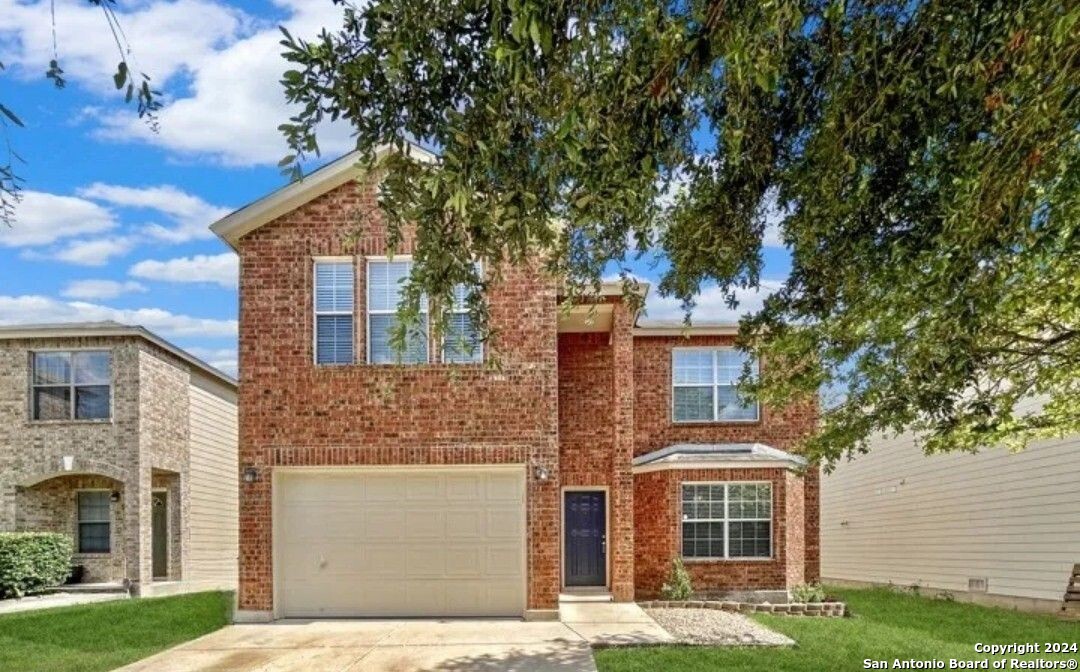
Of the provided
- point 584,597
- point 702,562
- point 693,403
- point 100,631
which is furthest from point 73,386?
point 702,562

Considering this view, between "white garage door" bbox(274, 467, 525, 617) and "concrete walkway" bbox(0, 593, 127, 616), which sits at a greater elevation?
"white garage door" bbox(274, 467, 525, 617)

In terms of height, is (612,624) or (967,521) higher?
(967,521)

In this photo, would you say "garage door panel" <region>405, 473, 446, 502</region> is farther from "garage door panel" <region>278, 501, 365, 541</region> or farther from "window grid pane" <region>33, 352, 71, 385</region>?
"window grid pane" <region>33, 352, 71, 385</region>

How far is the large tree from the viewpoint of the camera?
4.45m

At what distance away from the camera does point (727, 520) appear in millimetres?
16453

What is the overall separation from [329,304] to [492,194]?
881 cm

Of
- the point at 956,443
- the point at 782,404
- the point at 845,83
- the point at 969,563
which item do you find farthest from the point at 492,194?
the point at 969,563

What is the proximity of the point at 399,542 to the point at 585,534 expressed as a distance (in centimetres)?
480

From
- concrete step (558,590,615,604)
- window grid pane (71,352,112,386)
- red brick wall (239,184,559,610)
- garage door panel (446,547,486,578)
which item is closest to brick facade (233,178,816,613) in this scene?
red brick wall (239,184,559,610)

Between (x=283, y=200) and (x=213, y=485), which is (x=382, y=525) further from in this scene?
(x=213, y=485)

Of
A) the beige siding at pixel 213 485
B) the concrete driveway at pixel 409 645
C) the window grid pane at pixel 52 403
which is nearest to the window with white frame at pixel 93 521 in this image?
the window grid pane at pixel 52 403

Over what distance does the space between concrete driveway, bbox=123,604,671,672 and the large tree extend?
4.79m

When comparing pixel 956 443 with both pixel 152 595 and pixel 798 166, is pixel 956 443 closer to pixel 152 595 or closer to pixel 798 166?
pixel 798 166

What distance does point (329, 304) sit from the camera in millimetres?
13000
